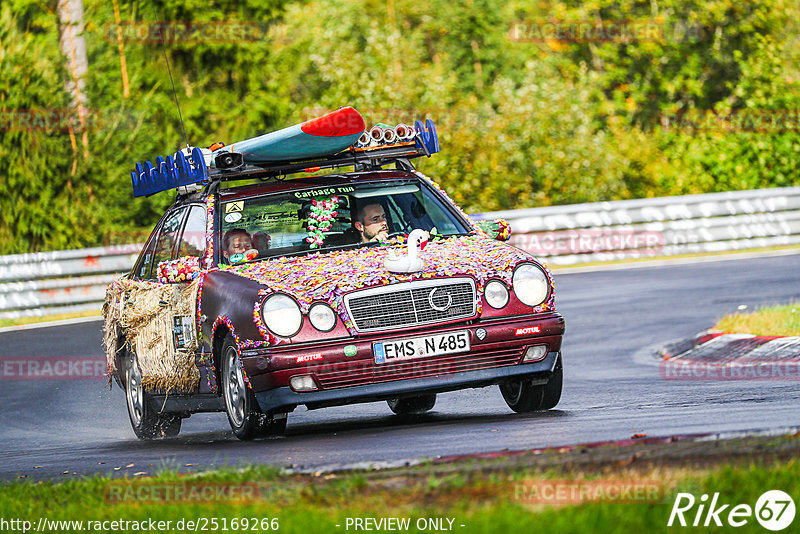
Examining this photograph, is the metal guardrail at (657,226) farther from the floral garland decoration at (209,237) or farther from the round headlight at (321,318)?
the round headlight at (321,318)

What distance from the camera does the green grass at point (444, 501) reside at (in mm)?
5137

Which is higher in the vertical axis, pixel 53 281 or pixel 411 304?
pixel 411 304

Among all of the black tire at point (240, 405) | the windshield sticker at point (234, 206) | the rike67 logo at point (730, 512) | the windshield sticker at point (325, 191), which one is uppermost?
the windshield sticker at point (325, 191)

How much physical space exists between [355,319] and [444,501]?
3028 mm

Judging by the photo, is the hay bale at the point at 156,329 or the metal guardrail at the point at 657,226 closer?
the hay bale at the point at 156,329

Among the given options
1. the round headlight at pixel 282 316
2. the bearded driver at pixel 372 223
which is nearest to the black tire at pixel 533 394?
the bearded driver at pixel 372 223

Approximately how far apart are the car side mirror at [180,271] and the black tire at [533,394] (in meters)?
2.22

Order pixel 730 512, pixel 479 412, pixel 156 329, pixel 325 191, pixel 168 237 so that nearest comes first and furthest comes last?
pixel 730 512, pixel 325 191, pixel 479 412, pixel 156 329, pixel 168 237

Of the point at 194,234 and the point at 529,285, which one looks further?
the point at 194,234

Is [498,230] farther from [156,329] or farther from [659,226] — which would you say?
[659,226]

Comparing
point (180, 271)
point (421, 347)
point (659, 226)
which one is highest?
point (180, 271)

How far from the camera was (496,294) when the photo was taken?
8.71 m

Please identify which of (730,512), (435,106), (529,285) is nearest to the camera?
(730,512)

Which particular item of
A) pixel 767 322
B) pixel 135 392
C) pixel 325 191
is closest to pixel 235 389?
pixel 325 191
